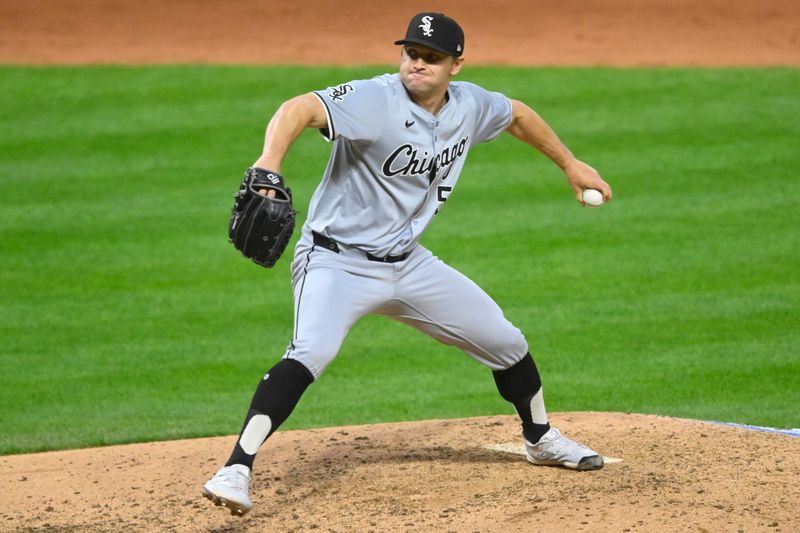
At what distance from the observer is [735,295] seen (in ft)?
27.1

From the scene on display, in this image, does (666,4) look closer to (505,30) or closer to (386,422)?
(505,30)

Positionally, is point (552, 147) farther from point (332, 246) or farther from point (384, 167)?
point (332, 246)

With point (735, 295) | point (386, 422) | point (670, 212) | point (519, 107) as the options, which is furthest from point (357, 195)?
point (670, 212)

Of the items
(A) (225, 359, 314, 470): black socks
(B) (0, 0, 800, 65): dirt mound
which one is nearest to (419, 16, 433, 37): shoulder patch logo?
(A) (225, 359, 314, 470): black socks

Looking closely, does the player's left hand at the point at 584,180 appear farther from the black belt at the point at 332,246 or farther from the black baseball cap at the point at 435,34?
the black belt at the point at 332,246

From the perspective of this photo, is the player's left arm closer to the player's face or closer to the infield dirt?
the player's face

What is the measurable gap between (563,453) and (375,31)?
11.3m

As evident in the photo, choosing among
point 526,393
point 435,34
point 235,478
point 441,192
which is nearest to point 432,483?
point 526,393

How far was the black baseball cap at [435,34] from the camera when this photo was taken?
15.4 ft

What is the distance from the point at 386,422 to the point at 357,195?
2.01m

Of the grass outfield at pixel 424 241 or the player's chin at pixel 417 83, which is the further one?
the grass outfield at pixel 424 241

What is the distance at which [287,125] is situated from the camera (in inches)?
168

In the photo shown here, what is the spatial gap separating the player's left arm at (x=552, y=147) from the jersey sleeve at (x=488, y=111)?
6 cm

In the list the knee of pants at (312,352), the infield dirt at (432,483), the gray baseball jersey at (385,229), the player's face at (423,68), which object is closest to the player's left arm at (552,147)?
the gray baseball jersey at (385,229)
